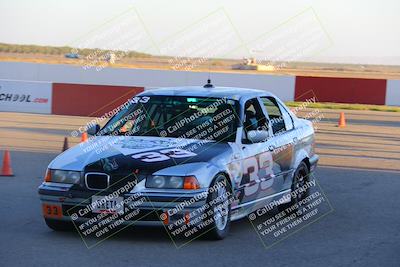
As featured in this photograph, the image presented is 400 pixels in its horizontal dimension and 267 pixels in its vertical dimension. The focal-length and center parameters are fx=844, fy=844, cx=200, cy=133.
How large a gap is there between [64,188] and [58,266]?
1189 mm

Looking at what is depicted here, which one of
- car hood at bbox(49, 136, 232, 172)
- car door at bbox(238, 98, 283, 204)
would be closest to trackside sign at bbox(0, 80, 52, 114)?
car door at bbox(238, 98, 283, 204)

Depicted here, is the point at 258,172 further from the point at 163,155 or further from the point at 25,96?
the point at 25,96

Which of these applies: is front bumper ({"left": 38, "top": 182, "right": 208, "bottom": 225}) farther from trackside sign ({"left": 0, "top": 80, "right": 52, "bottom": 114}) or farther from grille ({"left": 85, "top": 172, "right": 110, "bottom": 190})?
trackside sign ({"left": 0, "top": 80, "right": 52, "bottom": 114})

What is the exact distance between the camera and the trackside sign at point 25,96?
2545 centimetres

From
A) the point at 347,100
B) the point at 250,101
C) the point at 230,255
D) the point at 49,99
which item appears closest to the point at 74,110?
the point at 49,99

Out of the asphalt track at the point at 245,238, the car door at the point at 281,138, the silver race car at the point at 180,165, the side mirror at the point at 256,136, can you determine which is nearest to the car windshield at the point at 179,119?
the silver race car at the point at 180,165

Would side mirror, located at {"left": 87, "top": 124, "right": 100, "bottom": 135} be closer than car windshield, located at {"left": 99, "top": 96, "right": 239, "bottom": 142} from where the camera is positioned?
No

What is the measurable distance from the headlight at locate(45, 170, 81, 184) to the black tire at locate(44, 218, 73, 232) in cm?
41

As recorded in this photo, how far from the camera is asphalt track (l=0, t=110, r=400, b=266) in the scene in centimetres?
706

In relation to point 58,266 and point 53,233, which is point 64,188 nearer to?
point 53,233

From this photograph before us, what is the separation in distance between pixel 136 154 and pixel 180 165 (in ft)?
1.50

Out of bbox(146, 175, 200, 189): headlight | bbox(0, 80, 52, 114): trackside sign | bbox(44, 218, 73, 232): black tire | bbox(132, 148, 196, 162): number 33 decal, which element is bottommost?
bbox(0, 80, 52, 114): trackside sign

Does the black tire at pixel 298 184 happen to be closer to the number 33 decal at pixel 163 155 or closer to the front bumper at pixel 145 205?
the number 33 decal at pixel 163 155

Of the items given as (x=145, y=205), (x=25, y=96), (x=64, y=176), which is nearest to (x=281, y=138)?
(x=145, y=205)
